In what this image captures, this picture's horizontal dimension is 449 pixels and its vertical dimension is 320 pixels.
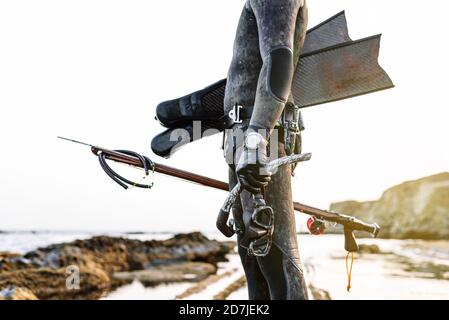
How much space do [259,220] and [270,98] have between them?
0.71m

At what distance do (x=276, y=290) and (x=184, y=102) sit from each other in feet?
5.22

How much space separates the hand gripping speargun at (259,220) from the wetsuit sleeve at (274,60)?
0.24 m

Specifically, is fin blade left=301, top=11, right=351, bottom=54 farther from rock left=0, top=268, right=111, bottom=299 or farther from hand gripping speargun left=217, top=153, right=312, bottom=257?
rock left=0, top=268, right=111, bottom=299

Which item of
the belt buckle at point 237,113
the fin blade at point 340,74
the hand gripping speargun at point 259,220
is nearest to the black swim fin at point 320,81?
the fin blade at point 340,74

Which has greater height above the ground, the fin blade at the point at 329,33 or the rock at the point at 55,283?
the fin blade at the point at 329,33

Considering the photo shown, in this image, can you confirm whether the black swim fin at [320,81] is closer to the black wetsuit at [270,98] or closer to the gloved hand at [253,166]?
the black wetsuit at [270,98]

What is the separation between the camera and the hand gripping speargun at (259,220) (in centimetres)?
308

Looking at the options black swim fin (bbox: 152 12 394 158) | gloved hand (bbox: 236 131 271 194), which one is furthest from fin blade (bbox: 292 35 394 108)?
gloved hand (bbox: 236 131 271 194)

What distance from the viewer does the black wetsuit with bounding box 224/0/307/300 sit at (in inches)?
127

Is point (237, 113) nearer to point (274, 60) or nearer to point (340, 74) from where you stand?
point (274, 60)

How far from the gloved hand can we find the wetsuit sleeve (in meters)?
0.16

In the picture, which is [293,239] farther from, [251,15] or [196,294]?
[196,294]
